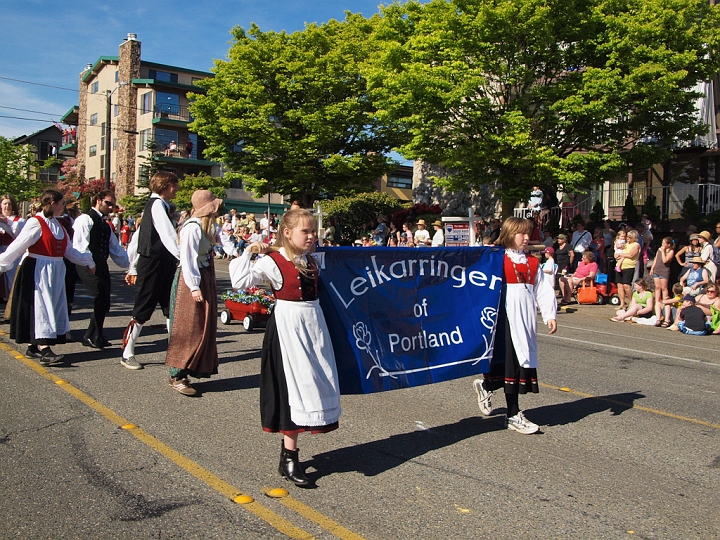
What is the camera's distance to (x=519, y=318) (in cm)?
586

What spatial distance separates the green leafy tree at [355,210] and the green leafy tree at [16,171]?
22.1 meters

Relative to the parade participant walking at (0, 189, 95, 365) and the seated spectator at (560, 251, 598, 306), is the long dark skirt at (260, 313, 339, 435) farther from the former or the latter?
the seated spectator at (560, 251, 598, 306)

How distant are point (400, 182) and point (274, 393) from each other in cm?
6160

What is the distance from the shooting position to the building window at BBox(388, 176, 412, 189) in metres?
64.5

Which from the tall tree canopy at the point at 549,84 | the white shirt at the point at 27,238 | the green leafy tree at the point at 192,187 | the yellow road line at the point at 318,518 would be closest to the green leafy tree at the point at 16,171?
the green leafy tree at the point at 192,187

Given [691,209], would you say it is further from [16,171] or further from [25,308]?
[16,171]

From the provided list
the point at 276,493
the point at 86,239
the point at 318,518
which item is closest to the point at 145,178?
the point at 86,239

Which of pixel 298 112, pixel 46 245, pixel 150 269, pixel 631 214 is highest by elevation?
pixel 298 112

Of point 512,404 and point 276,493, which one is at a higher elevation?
point 512,404

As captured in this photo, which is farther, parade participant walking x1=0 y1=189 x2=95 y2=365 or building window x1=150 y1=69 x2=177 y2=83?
building window x1=150 y1=69 x2=177 y2=83

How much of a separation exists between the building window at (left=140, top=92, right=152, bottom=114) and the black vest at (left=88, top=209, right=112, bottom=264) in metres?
48.9

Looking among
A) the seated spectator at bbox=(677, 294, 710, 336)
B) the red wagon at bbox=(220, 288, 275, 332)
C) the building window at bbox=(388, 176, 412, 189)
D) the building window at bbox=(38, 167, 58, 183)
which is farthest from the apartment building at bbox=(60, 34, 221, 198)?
the seated spectator at bbox=(677, 294, 710, 336)

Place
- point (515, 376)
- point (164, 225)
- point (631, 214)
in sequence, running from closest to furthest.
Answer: point (515, 376) → point (164, 225) → point (631, 214)

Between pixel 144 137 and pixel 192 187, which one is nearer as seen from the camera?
pixel 192 187
